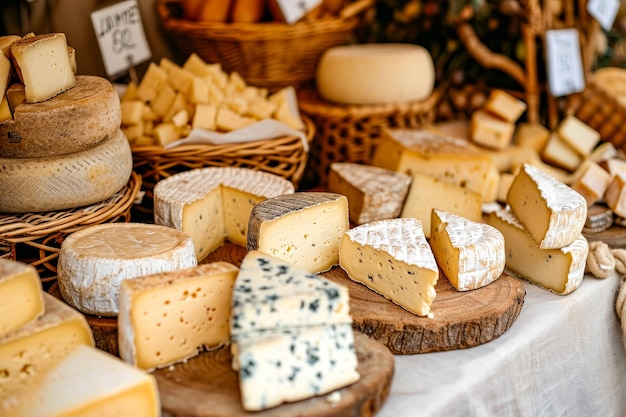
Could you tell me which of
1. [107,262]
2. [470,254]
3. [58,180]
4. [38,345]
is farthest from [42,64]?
[470,254]

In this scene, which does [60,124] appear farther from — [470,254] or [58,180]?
[470,254]

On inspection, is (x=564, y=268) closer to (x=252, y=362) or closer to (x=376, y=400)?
(x=376, y=400)

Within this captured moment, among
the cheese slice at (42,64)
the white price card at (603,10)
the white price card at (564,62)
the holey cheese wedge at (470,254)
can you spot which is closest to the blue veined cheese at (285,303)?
the holey cheese wedge at (470,254)

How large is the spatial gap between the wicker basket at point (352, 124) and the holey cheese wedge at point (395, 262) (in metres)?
0.77

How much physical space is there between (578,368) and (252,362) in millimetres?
903

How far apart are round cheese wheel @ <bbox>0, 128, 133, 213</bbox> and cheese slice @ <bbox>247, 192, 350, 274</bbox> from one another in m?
0.37

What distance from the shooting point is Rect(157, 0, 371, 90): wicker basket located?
2.32m

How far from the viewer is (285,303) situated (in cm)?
121

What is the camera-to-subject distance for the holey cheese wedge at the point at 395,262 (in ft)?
4.80

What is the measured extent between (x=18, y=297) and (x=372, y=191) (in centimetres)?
105

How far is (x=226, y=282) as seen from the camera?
1348 millimetres

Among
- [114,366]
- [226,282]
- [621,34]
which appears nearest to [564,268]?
[226,282]

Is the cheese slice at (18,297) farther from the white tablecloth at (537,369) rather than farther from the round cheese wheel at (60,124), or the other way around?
the white tablecloth at (537,369)

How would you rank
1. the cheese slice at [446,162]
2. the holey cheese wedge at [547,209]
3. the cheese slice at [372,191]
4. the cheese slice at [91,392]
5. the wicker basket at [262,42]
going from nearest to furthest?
the cheese slice at [91,392] → the holey cheese wedge at [547,209] → the cheese slice at [372,191] → the cheese slice at [446,162] → the wicker basket at [262,42]
